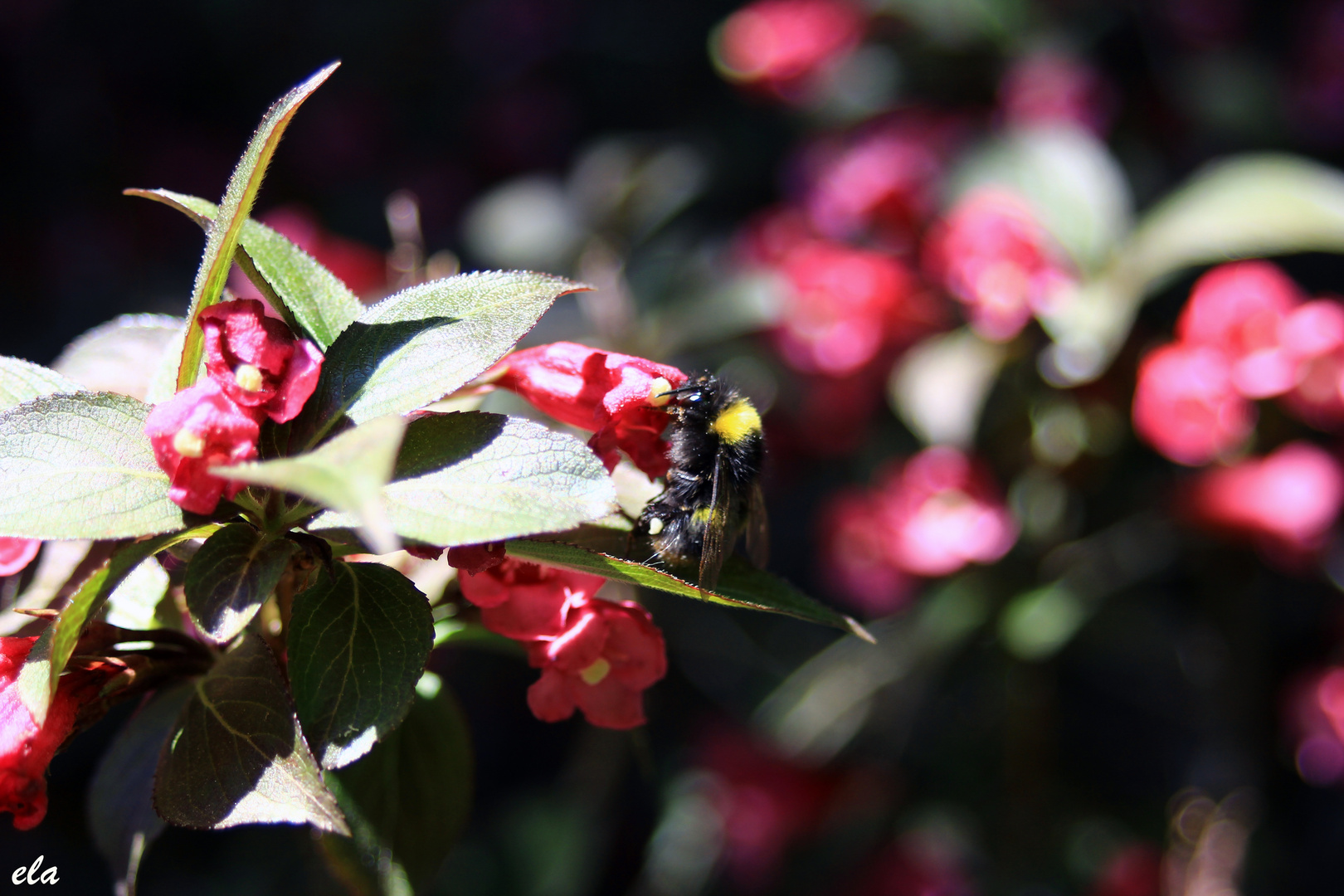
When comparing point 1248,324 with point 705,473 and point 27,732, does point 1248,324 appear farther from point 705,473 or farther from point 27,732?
point 27,732

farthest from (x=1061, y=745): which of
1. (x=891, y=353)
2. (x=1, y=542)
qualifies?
(x=1, y=542)

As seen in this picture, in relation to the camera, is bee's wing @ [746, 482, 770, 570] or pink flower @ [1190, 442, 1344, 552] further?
pink flower @ [1190, 442, 1344, 552]

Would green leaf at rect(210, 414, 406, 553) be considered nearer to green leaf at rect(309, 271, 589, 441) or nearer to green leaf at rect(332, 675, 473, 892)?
green leaf at rect(309, 271, 589, 441)

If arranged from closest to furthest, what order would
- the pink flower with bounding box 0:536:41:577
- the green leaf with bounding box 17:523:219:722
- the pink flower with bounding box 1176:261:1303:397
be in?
the green leaf with bounding box 17:523:219:722 → the pink flower with bounding box 0:536:41:577 → the pink flower with bounding box 1176:261:1303:397

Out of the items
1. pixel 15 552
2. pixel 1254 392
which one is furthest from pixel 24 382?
pixel 1254 392

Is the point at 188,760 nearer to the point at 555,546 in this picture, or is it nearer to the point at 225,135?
the point at 555,546

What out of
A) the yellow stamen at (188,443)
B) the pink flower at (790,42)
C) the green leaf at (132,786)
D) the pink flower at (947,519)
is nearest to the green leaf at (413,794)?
the green leaf at (132,786)

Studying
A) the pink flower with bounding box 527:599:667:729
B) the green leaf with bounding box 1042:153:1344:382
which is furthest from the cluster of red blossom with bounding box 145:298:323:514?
the green leaf with bounding box 1042:153:1344:382
